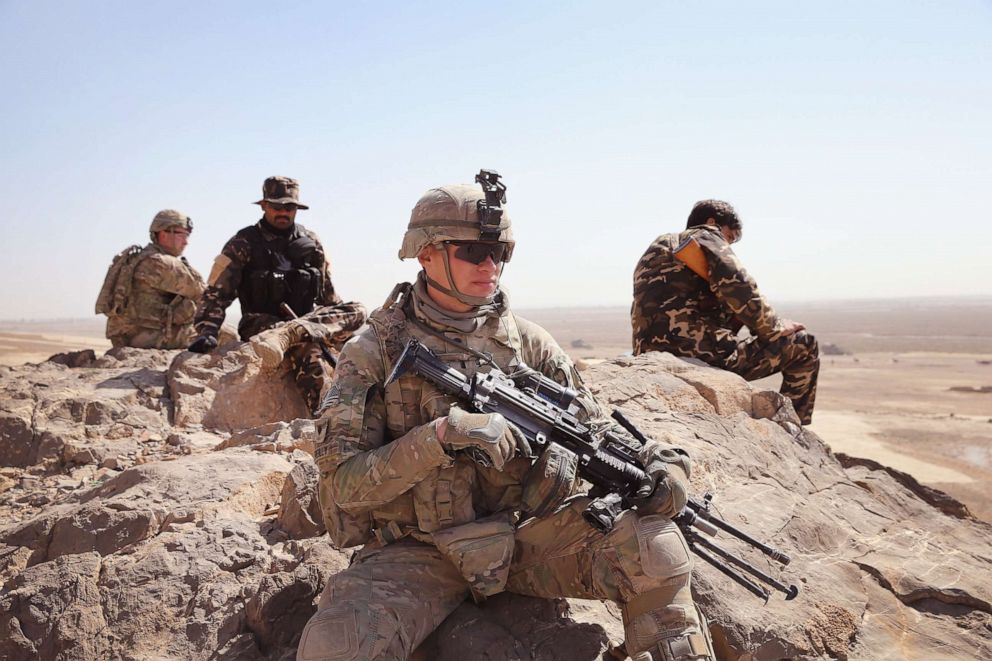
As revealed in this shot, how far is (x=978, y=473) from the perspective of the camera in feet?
37.2

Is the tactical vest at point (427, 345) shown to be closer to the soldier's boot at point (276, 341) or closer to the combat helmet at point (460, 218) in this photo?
the combat helmet at point (460, 218)

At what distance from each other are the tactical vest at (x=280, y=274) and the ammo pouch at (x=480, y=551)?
4.94 metres

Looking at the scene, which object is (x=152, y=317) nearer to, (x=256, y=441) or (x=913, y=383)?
(x=256, y=441)

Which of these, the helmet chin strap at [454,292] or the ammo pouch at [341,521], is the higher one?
the helmet chin strap at [454,292]

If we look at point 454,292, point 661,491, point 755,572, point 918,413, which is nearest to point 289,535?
point 454,292

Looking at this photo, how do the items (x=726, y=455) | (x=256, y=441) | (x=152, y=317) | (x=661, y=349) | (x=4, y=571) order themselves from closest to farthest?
1. (x=4, y=571)
2. (x=726, y=455)
3. (x=256, y=441)
4. (x=661, y=349)
5. (x=152, y=317)

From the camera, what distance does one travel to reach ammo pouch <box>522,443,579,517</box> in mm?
2859

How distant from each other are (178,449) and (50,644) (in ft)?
8.60

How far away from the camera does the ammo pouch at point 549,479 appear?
113 inches

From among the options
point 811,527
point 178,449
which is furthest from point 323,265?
point 811,527

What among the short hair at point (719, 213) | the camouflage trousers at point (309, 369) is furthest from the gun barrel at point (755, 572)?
the camouflage trousers at point (309, 369)

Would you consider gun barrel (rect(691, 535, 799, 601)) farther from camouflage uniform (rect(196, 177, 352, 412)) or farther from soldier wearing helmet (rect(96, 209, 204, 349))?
soldier wearing helmet (rect(96, 209, 204, 349))

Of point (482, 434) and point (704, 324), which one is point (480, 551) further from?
point (704, 324)

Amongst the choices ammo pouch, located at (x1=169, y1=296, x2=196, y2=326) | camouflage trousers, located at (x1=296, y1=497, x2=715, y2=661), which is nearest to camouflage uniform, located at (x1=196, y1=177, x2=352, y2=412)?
ammo pouch, located at (x1=169, y1=296, x2=196, y2=326)
